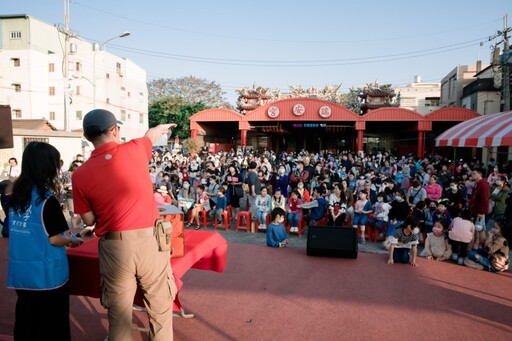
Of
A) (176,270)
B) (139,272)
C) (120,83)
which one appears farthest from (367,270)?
(120,83)

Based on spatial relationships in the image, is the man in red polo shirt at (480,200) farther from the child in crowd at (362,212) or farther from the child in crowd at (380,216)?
the child in crowd at (362,212)

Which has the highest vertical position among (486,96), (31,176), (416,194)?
(486,96)

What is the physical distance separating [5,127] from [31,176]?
6.67m

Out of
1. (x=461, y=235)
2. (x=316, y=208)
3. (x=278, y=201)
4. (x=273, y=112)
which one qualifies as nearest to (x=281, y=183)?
(x=278, y=201)

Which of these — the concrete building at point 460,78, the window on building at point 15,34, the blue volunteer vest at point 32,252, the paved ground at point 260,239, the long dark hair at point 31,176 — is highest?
the window on building at point 15,34

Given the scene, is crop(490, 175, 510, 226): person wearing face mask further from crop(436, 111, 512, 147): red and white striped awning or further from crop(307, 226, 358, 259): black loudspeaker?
crop(307, 226, 358, 259): black loudspeaker

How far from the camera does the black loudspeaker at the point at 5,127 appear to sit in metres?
7.42

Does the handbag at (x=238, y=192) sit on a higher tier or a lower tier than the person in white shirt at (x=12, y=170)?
lower

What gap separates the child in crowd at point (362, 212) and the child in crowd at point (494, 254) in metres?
2.20

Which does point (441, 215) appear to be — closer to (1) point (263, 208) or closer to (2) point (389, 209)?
(2) point (389, 209)

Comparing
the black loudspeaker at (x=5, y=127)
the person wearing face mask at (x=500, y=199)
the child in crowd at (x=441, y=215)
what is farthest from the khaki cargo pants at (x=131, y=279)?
the person wearing face mask at (x=500, y=199)

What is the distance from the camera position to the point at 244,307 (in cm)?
430

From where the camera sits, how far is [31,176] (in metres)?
2.35

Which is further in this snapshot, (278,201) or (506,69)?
(506,69)
